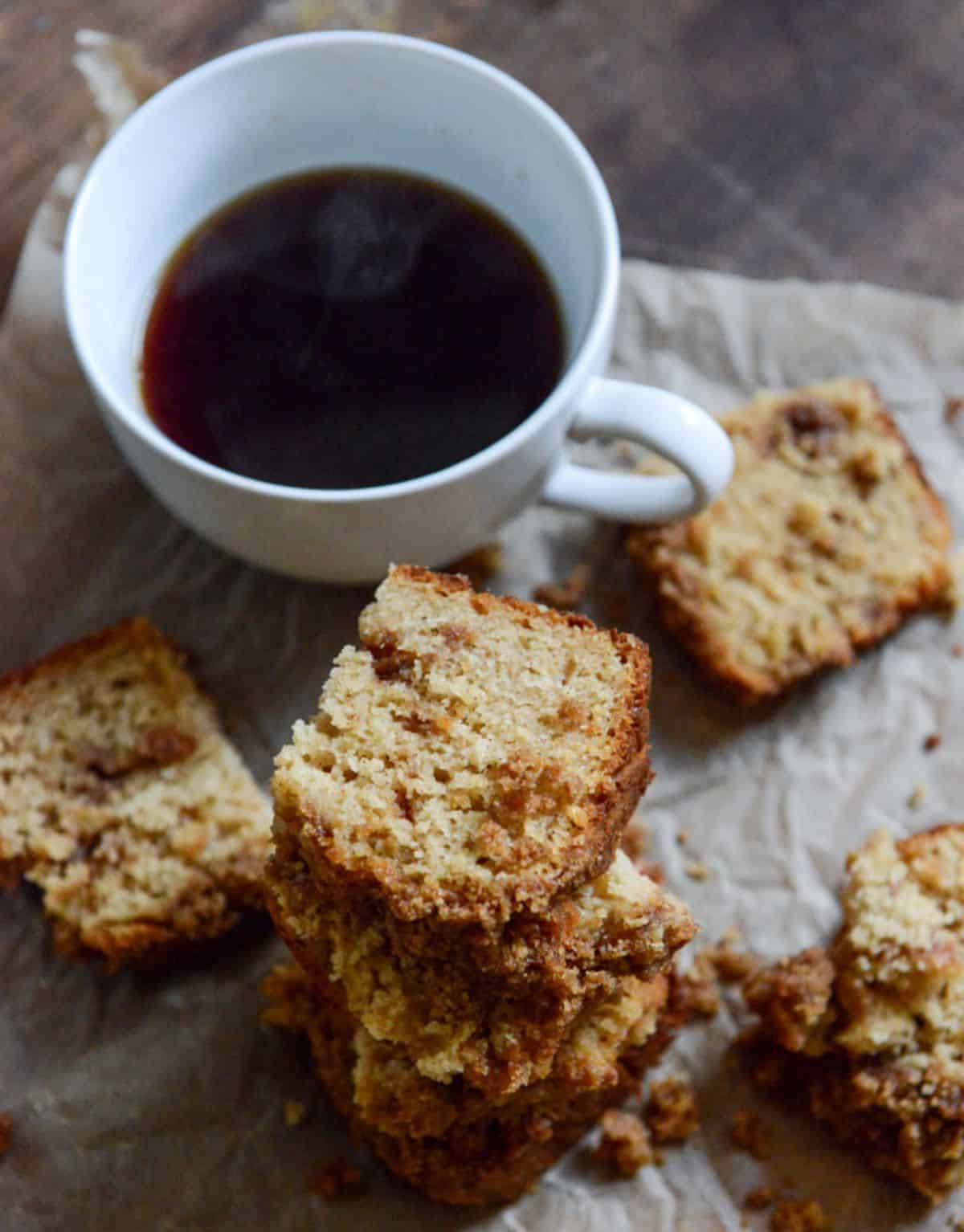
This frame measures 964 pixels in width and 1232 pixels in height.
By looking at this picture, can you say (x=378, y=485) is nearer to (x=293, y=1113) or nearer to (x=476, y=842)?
(x=476, y=842)

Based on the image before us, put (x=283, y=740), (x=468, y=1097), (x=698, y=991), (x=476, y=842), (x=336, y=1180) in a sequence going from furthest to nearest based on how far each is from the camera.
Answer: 1. (x=283, y=740)
2. (x=698, y=991)
3. (x=336, y=1180)
4. (x=468, y=1097)
5. (x=476, y=842)

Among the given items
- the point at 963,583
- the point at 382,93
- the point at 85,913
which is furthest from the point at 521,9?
the point at 85,913

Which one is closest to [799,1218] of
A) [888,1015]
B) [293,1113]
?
[888,1015]

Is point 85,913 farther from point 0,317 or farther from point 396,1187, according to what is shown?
point 0,317

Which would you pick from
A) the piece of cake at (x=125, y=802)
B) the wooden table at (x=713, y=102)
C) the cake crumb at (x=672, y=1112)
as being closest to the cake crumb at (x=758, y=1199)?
the cake crumb at (x=672, y=1112)

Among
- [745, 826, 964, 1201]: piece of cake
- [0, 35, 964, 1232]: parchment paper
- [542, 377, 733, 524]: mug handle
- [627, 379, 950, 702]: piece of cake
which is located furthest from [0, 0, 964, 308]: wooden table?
[745, 826, 964, 1201]: piece of cake

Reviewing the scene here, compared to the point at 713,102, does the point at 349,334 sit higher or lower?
higher

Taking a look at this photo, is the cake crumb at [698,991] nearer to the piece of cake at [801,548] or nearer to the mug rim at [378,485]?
the piece of cake at [801,548]
